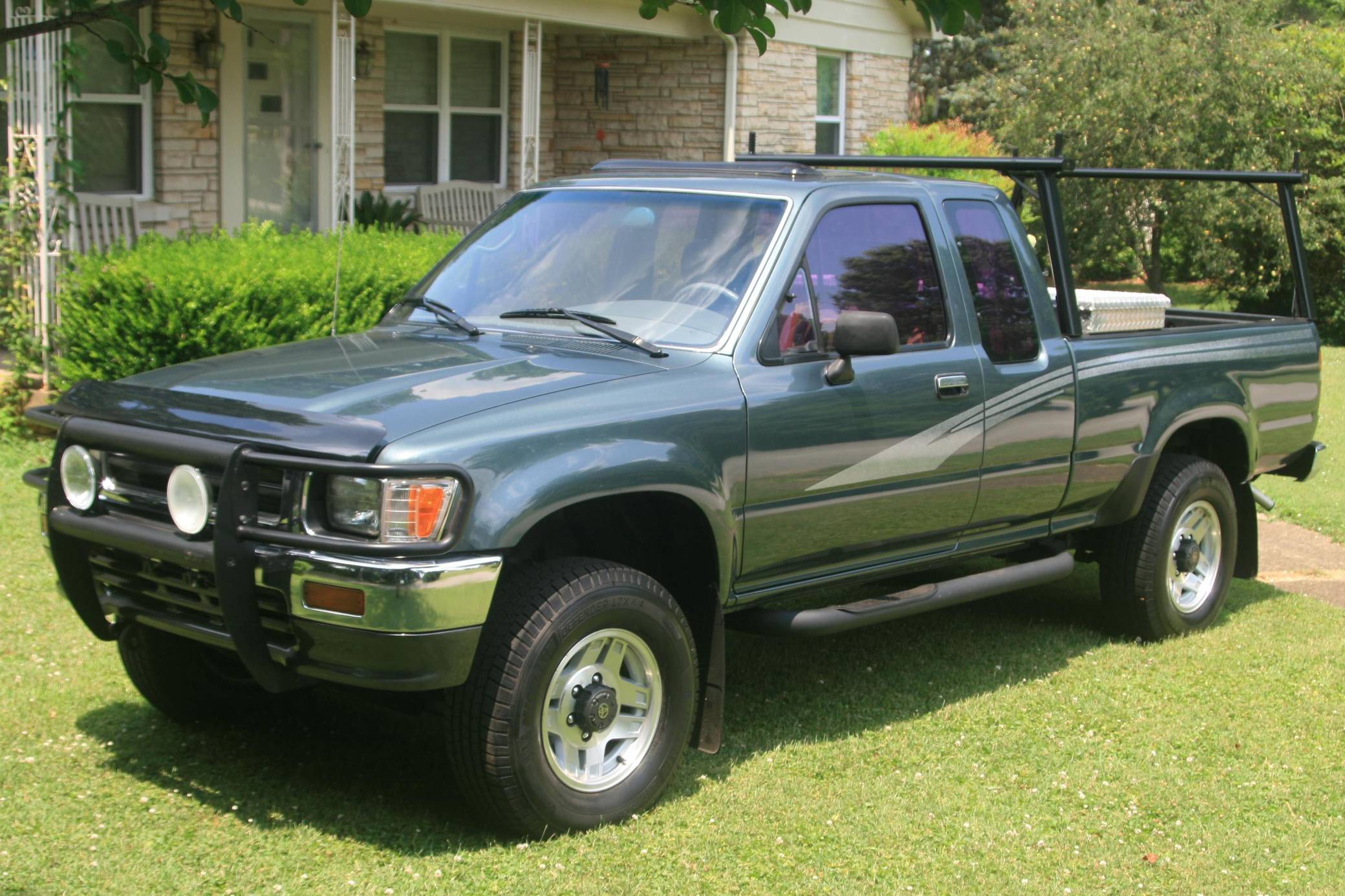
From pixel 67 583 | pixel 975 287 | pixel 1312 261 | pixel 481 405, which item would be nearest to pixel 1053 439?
pixel 975 287

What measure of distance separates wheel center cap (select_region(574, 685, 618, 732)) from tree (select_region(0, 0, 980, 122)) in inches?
76.8

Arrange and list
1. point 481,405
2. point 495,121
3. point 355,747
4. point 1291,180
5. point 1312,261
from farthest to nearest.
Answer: point 1312,261 → point 495,121 → point 1291,180 → point 355,747 → point 481,405

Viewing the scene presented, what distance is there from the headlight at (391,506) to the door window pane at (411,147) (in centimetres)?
1219

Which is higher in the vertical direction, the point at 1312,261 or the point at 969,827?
the point at 1312,261

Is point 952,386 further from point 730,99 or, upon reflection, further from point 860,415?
point 730,99

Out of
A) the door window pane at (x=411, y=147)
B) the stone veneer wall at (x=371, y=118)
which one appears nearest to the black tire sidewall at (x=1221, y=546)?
the stone veneer wall at (x=371, y=118)

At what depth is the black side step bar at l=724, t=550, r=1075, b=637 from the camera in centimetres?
532

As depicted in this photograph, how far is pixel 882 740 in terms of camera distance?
18.5 ft

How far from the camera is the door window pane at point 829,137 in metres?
19.8

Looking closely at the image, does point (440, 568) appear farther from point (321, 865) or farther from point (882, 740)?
point (882, 740)

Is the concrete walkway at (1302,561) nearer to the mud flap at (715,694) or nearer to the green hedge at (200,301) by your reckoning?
the mud flap at (715,694)

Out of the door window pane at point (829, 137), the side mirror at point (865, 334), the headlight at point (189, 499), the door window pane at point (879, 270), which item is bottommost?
the headlight at point (189, 499)

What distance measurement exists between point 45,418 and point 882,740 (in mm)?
3092

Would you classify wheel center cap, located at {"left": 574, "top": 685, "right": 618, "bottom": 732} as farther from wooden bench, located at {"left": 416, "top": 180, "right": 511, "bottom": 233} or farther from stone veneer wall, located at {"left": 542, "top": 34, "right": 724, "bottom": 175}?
stone veneer wall, located at {"left": 542, "top": 34, "right": 724, "bottom": 175}
